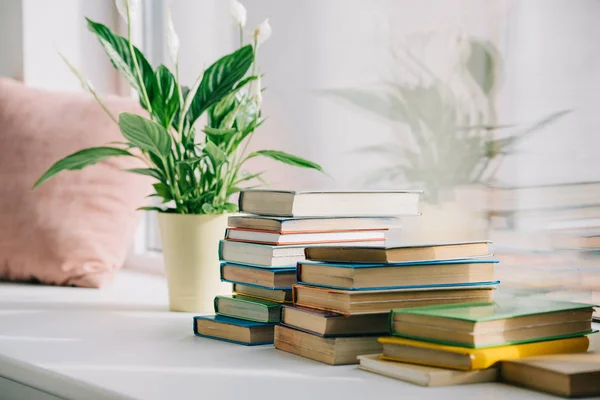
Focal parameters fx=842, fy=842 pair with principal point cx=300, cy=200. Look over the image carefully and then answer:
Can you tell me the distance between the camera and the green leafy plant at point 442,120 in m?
1.29

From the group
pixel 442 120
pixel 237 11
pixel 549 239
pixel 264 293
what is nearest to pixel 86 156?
pixel 237 11

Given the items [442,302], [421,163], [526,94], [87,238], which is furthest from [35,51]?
[442,302]

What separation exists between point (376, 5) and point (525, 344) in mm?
792

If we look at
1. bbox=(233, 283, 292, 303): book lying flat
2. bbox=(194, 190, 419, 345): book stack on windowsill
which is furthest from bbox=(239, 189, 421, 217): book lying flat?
bbox=(233, 283, 292, 303): book lying flat

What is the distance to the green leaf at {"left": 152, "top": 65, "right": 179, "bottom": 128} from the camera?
1334mm

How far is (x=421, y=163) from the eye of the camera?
1.41 metres

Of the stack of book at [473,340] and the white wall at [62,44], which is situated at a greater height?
the white wall at [62,44]

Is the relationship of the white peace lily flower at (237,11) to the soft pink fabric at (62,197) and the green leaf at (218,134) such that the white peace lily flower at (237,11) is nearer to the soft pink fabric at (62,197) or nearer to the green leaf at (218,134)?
the green leaf at (218,134)

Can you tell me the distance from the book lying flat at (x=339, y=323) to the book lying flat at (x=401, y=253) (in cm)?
7

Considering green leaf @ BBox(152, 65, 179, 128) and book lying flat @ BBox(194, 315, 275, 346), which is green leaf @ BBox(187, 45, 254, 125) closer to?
green leaf @ BBox(152, 65, 179, 128)

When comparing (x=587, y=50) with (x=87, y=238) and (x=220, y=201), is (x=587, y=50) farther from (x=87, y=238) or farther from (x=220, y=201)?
(x=87, y=238)

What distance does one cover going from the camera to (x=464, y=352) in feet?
2.75

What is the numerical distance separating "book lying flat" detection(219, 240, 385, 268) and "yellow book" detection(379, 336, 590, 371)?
23 cm

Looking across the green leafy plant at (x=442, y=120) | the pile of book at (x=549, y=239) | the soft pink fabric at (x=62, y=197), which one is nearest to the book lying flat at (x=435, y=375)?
the pile of book at (x=549, y=239)
